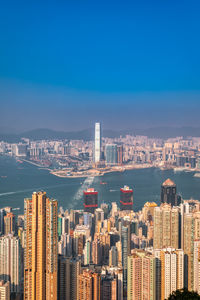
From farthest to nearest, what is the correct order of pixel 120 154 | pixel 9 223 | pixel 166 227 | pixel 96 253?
pixel 120 154 → pixel 166 227 → pixel 9 223 → pixel 96 253

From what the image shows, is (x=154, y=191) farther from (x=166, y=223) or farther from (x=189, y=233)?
(x=189, y=233)

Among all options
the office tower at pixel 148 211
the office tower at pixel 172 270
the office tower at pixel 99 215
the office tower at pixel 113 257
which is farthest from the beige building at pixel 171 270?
the office tower at pixel 99 215

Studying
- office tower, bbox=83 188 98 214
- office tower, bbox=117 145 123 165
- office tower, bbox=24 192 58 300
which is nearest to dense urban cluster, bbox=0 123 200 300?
office tower, bbox=24 192 58 300

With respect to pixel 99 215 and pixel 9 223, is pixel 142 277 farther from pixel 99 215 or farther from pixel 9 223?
pixel 99 215

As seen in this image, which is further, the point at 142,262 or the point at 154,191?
the point at 154,191

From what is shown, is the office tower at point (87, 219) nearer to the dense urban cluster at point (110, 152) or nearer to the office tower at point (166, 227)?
the office tower at point (166, 227)

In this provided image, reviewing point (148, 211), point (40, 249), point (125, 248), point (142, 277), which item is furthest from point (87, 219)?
point (40, 249)

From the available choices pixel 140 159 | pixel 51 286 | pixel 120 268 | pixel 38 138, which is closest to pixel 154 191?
pixel 140 159
